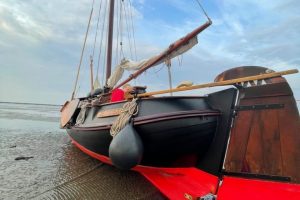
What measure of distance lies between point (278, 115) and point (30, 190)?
4538 mm

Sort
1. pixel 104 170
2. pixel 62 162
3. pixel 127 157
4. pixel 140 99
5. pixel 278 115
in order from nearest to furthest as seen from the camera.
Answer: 1. pixel 278 115
2. pixel 127 157
3. pixel 140 99
4. pixel 104 170
5. pixel 62 162

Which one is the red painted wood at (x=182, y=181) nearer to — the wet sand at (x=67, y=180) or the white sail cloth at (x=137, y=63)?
the wet sand at (x=67, y=180)

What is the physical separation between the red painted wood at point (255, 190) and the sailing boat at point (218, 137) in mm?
12

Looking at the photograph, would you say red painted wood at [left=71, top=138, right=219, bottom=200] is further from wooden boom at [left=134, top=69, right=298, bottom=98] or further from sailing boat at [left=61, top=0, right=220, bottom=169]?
wooden boom at [left=134, top=69, right=298, bottom=98]

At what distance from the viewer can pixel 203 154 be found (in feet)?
13.9

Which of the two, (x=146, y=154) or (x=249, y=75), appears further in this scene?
(x=146, y=154)

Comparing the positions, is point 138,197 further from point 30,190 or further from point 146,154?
point 30,190

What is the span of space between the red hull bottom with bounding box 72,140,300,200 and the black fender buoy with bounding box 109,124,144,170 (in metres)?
0.90

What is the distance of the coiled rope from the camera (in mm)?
4320

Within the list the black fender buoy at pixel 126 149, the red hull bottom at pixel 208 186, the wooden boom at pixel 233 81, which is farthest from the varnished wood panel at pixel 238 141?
the black fender buoy at pixel 126 149

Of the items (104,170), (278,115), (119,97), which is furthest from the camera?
(104,170)

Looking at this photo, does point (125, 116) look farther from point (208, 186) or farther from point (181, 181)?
point (208, 186)

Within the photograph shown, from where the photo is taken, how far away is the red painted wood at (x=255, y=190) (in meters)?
3.02

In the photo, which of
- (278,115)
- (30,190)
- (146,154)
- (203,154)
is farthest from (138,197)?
(278,115)
